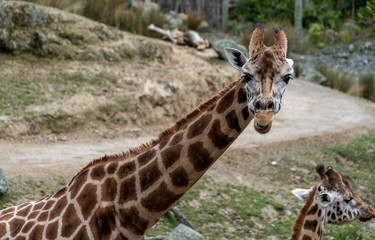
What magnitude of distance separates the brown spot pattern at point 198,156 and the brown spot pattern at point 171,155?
98 millimetres

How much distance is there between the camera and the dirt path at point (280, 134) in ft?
32.3

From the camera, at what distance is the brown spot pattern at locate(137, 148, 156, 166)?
442 cm

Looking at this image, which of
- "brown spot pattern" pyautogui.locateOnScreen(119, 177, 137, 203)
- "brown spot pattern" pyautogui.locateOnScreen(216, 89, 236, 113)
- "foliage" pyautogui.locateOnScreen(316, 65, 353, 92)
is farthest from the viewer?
"foliage" pyautogui.locateOnScreen(316, 65, 353, 92)

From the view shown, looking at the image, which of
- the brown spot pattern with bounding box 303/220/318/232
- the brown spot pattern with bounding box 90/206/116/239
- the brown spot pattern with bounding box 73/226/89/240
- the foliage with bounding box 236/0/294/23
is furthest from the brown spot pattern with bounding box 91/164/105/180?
the foliage with bounding box 236/0/294/23

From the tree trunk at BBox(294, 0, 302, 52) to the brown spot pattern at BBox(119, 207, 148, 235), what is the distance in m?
20.2

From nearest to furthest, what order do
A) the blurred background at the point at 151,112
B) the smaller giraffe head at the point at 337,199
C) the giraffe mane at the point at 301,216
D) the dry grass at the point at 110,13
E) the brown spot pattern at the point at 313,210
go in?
the giraffe mane at the point at 301,216, the brown spot pattern at the point at 313,210, the smaller giraffe head at the point at 337,199, the blurred background at the point at 151,112, the dry grass at the point at 110,13

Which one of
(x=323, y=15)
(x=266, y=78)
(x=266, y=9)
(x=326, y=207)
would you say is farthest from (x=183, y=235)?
(x=323, y=15)

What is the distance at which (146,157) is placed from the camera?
4.45 meters

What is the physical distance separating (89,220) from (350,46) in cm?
2269

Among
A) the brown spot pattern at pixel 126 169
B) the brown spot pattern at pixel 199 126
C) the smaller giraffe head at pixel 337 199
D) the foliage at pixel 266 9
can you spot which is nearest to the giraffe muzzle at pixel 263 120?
the brown spot pattern at pixel 199 126

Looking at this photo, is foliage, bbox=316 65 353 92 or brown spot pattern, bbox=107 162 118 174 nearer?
brown spot pattern, bbox=107 162 118 174

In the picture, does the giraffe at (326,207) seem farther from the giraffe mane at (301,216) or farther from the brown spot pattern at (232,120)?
the brown spot pattern at (232,120)

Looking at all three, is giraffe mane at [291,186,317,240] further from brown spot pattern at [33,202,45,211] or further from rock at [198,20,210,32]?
rock at [198,20,210,32]

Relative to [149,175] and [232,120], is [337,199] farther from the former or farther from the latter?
[149,175]
